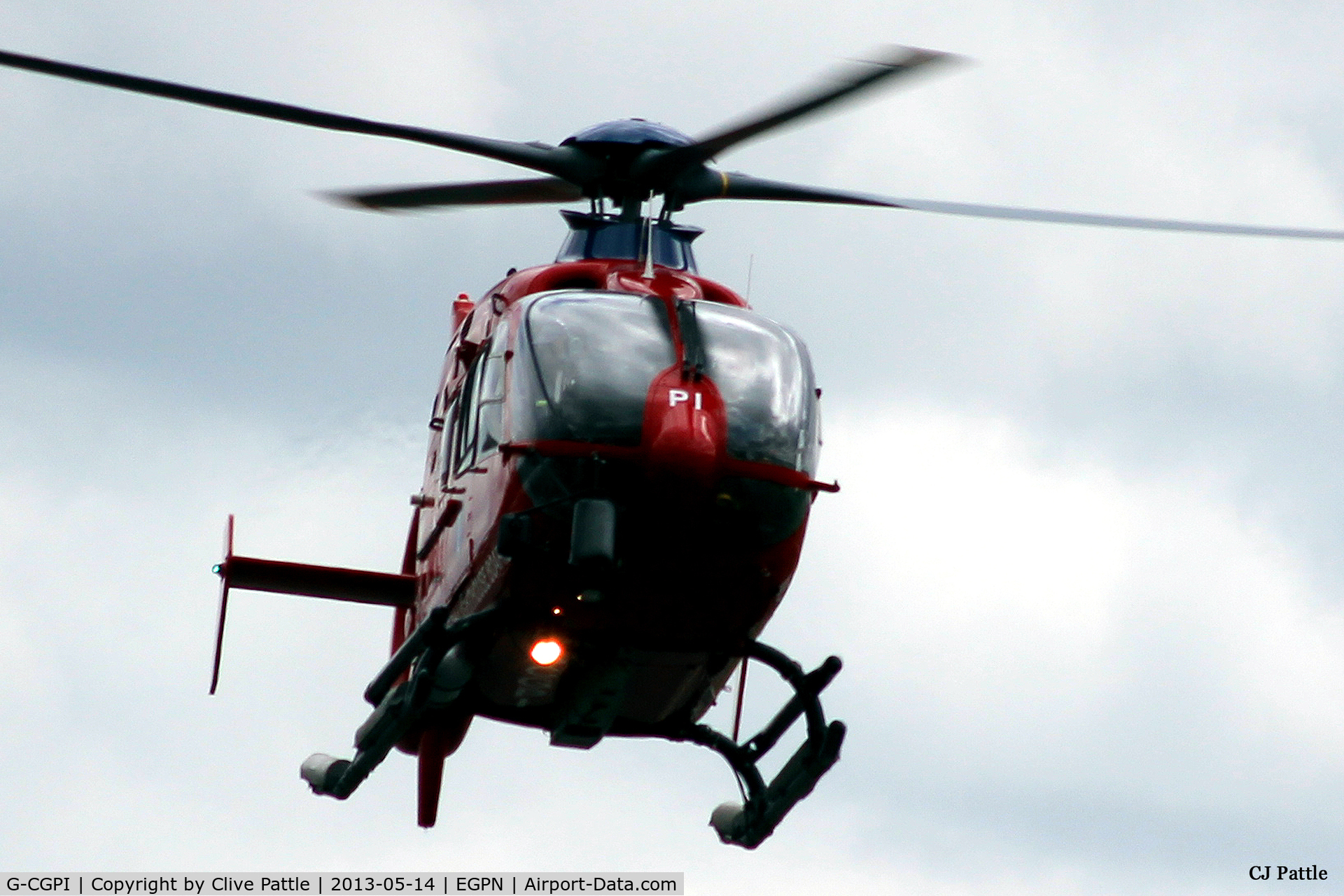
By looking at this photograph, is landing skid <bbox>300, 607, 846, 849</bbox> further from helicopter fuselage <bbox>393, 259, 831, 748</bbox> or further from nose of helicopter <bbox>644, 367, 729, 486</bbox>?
nose of helicopter <bbox>644, 367, 729, 486</bbox>

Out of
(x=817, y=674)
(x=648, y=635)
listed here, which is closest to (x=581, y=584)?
(x=648, y=635)

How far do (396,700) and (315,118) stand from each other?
577 cm

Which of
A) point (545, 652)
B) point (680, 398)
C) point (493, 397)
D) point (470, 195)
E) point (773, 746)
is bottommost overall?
point (773, 746)

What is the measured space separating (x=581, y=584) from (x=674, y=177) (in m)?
5.04

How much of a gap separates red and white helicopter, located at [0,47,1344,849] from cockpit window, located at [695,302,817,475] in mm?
24

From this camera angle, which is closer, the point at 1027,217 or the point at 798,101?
the point at 798,101

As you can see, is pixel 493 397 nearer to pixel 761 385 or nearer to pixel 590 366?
pixel 590 366

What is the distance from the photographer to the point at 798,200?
82.7 feet

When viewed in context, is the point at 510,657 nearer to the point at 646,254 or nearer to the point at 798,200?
the point at 646,254

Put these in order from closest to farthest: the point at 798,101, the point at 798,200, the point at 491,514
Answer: the point at 798,101 → the point at 491,514 → the point at 798,200

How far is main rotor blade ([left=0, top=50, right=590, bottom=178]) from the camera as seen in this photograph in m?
20.9

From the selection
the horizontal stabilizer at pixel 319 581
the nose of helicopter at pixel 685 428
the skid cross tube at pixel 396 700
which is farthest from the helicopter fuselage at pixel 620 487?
the horizontal stabilizer at pixel 319 581

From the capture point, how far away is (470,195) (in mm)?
24266

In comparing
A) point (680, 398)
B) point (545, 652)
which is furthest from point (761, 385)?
point (545, 652)
